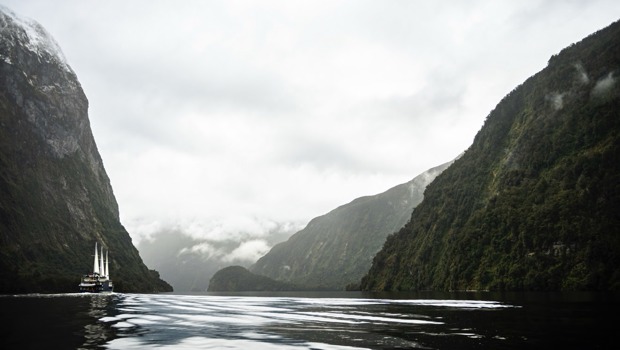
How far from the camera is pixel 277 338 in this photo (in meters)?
38.1

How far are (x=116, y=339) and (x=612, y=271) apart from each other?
717ft

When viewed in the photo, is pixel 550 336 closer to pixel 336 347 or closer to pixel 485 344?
pixel 485 344

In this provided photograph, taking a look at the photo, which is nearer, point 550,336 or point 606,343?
point 606,343

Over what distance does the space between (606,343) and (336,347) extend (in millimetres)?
17544

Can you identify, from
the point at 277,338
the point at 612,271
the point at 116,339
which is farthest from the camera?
the point at 612,271

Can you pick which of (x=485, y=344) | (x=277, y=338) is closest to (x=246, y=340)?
(x=277, y=338)

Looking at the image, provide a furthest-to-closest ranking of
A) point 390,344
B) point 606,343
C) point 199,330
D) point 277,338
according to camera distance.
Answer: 1. point 199,330
2. point 277,338
3. point 390,344
4. point 606,343

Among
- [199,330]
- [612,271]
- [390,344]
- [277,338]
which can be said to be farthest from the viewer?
[612,271]

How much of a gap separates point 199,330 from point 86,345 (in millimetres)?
→ 13849

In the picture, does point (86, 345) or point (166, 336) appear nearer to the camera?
point (86, 345)

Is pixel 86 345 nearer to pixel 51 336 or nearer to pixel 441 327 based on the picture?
pixel 51 336

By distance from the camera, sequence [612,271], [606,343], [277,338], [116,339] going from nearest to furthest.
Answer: [606,343]
[116,339]
[277,338]
[612,271]

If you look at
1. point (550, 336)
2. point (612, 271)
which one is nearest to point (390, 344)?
point (550, 336)

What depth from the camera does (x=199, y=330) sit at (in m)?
44.4
